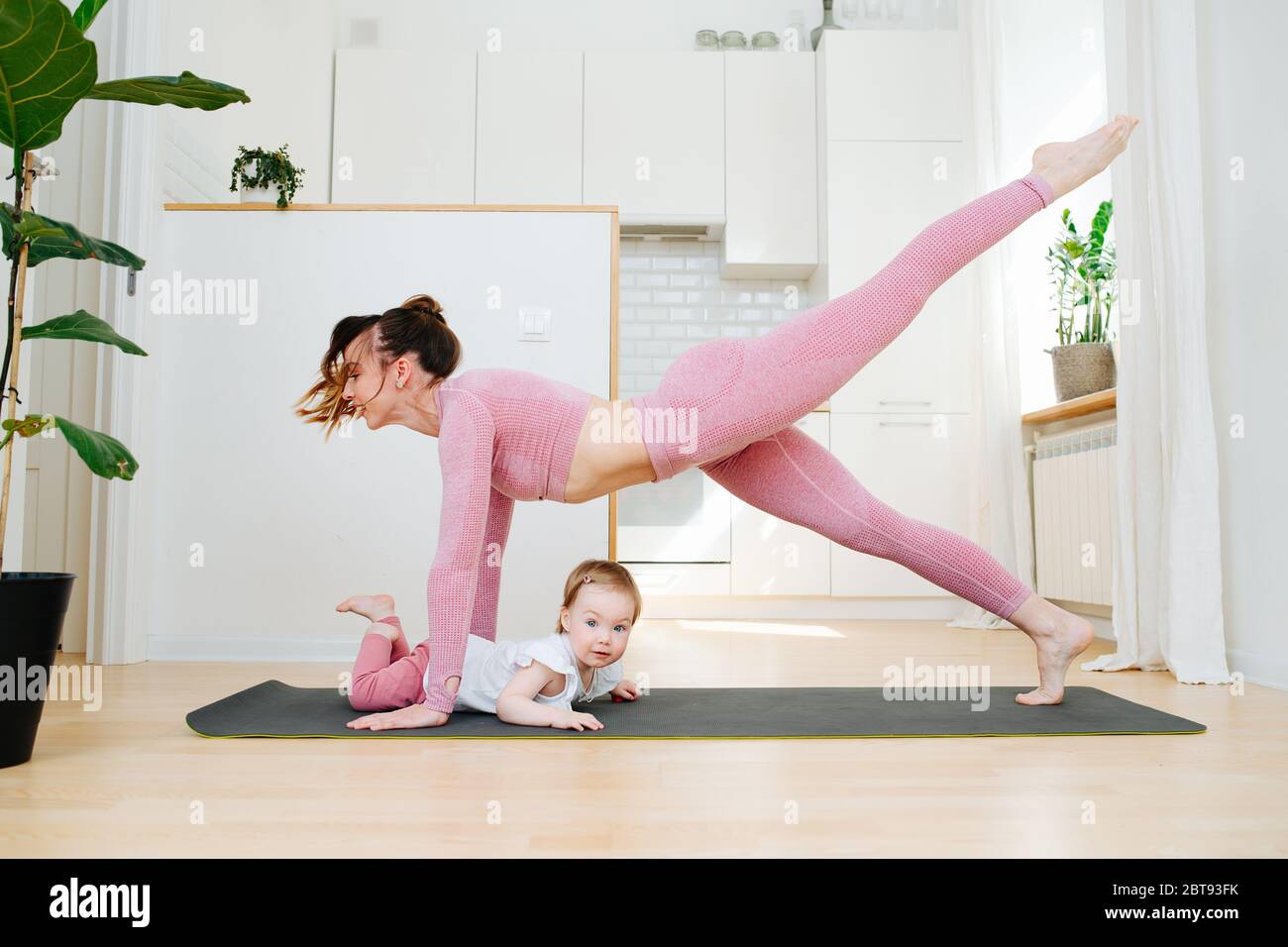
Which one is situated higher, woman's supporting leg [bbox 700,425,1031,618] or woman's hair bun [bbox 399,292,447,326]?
woman's hair bun [bbox 399,292,447,326]

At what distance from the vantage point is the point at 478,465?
1.67 m

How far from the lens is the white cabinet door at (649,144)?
4.62 metres

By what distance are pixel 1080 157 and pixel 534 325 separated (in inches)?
57.7

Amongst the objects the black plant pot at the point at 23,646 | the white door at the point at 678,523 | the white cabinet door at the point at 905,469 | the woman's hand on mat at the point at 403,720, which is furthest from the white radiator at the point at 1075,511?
the black plant pot at the point at 23,646

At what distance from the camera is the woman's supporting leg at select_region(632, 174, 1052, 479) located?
5.62 ft

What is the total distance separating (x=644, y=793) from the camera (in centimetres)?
125

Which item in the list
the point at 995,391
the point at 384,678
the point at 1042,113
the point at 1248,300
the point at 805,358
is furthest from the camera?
the point at 1042,113

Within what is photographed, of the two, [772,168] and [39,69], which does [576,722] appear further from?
[772,168]

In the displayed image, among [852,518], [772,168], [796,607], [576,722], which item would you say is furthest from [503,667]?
[772,168]

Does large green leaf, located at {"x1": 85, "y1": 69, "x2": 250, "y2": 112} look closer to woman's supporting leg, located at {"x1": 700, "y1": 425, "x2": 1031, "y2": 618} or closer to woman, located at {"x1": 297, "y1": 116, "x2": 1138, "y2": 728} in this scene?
woman, located at {"x1": 297, "y1": 116, "x2": 1138, "y2": 728}

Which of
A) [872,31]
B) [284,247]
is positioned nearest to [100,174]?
[284,247]

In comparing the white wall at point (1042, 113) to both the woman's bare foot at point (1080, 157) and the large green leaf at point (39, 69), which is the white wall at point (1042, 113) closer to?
the woman's bare foot at point (1080, 157)

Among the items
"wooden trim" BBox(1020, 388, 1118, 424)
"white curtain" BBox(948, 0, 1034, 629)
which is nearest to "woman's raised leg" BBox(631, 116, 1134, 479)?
"wooden trim" BBox(1020, 388, 1118, 424)

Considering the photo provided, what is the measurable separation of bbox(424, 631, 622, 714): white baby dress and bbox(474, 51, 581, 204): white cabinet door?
3.17 m
